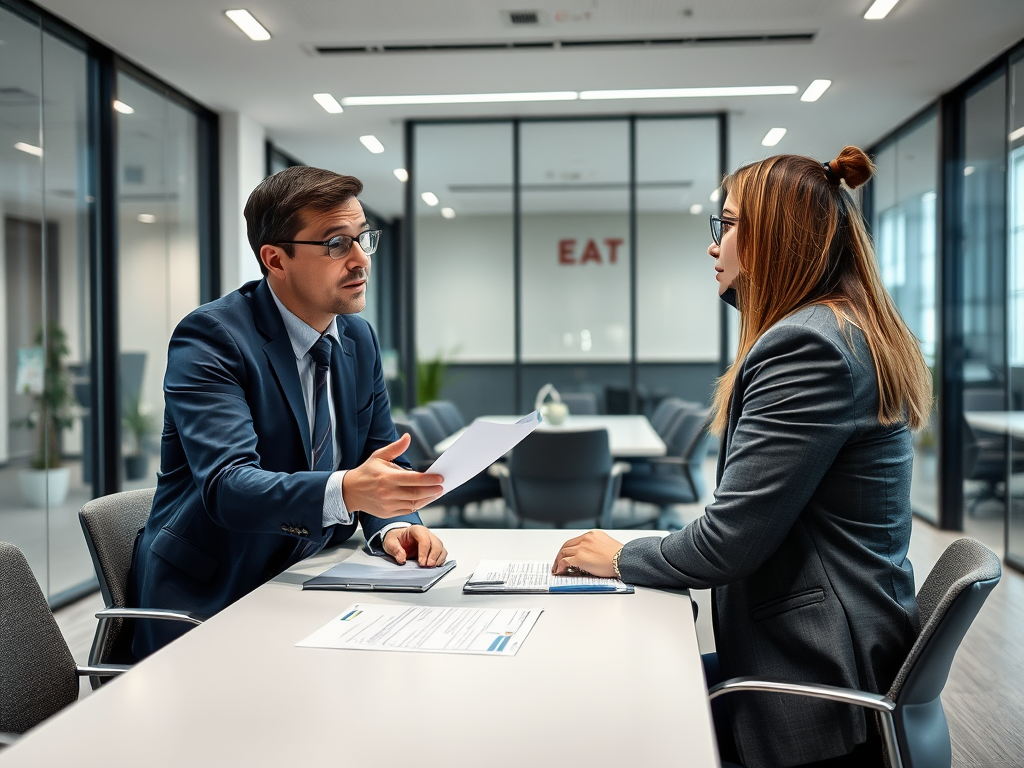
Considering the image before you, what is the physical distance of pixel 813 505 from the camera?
1.38 m

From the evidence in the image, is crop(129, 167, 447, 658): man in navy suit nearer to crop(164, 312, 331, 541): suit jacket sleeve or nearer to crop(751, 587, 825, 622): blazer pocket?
crop(164, 312, 331, 541): suit jacket sleeve

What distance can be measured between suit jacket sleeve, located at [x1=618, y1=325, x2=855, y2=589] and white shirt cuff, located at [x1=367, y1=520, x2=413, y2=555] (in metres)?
Result: 0.71

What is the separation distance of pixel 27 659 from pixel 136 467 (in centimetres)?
413

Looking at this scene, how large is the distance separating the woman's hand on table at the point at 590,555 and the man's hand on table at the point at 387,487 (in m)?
0.32

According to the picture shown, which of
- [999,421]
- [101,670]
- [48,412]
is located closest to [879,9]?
[999,421]

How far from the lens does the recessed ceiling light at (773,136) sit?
23.1 feet

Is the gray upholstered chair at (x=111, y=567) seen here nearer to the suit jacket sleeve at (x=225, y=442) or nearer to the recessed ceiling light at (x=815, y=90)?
the suit jacket sleeve at (x=225, y=442)

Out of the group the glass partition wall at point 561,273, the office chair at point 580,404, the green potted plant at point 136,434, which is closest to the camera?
the green potted plant at point 136,434

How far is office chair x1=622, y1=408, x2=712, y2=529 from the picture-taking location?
4.80m

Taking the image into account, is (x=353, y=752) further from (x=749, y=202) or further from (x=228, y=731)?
(x=749, y=202)

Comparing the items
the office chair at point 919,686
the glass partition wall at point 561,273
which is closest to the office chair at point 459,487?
A: the glass partition wall at point 561,273

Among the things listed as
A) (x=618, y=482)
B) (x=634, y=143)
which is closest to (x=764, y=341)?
(x=618, y=482)

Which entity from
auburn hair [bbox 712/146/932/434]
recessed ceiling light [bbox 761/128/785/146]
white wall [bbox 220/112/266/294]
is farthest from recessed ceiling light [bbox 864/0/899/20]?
white wall [bbox 220/112/266/294]

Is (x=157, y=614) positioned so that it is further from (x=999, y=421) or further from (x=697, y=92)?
(x=697, y=92)
